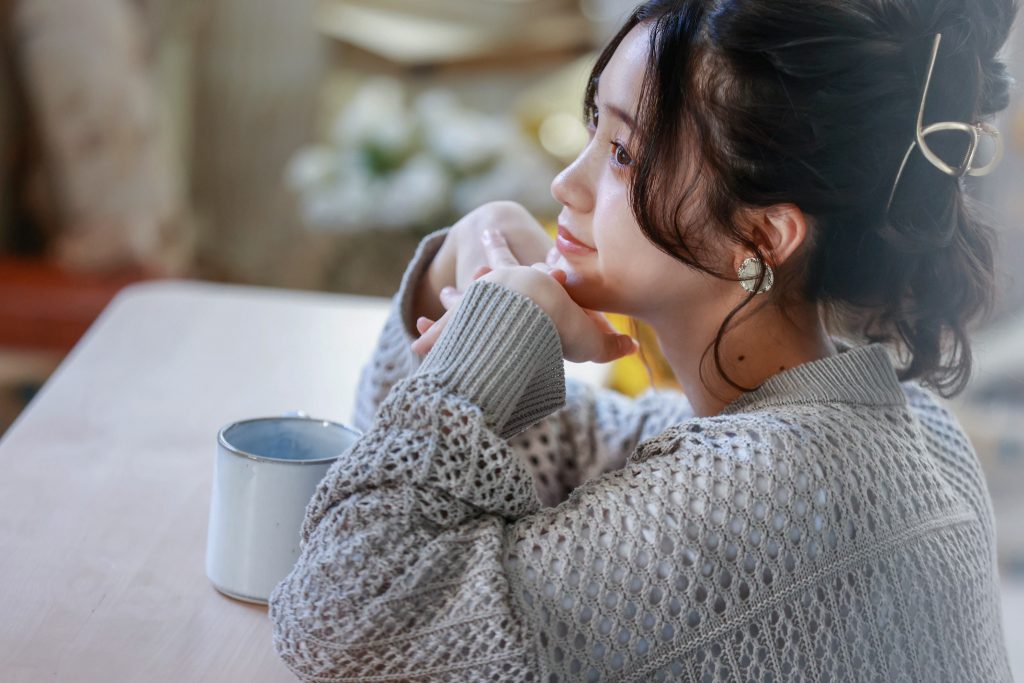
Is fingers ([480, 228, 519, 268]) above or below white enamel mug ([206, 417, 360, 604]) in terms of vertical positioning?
above

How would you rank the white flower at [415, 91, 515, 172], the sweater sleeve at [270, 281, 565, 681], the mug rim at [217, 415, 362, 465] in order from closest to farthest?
the sweater sleeve at [270, 281, 565, 681]
the mug rim at [217, 415, 362, 465]
the white flower at [415, 91, 515, 172]

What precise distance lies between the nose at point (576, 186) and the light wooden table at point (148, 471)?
0.38 m

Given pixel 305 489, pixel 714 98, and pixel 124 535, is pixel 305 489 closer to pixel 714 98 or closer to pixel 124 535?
pixel 124 535

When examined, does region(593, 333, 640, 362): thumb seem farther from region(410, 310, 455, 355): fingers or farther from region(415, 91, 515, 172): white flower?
region(415, 91, 515, 172): white flower

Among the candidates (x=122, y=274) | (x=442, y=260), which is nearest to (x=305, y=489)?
(x=442, y=260)

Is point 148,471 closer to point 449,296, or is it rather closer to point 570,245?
point 449,296

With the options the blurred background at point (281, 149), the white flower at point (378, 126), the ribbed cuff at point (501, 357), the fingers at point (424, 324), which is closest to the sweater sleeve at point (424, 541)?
the ribbed cuff at point (501, 357)

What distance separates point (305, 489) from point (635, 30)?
41 centimetres

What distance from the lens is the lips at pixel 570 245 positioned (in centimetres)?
90

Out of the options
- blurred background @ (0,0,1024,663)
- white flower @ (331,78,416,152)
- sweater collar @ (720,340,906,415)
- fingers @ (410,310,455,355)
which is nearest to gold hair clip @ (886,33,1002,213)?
sweater collar @ (720,340,906,415)

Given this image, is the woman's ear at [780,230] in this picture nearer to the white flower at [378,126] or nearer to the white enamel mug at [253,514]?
the white enamel mug at [253,514]

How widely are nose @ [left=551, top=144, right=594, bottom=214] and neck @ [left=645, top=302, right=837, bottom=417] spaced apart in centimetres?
11

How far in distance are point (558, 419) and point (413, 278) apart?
0.18m

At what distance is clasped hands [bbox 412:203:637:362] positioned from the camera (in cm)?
83
